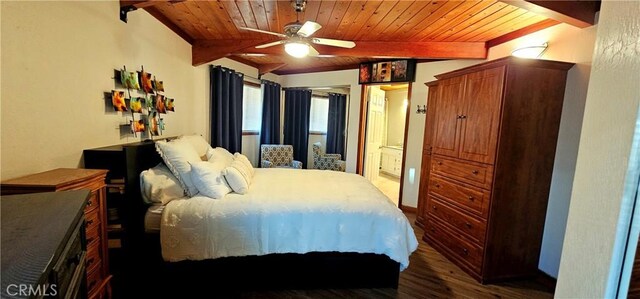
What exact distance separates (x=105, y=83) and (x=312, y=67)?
357 cm

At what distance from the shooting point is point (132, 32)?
2.27 m

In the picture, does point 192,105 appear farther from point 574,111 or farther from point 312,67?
point 574,111

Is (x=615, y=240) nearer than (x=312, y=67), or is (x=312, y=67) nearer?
(x=615, y=240)

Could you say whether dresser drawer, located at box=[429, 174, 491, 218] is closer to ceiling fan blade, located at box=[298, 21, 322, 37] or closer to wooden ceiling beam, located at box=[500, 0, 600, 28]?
wooden ceiling beam, located at box=[500, 0, 600, 28]

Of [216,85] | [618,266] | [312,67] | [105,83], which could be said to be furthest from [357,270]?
[312,67]

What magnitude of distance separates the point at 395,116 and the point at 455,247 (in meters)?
4.95

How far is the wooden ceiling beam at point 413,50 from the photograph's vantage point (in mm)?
3133

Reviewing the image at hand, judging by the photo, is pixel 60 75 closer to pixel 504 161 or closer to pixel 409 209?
pixel 504 161

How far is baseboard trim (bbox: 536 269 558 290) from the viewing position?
2.27 metres

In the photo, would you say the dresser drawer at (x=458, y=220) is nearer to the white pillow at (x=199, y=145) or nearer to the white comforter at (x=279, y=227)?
the white comforter at (x=279, y=227)

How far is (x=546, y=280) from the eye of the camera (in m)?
2.33

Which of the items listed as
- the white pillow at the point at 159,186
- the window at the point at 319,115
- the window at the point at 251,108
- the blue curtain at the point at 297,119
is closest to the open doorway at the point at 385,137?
the window at the point at 319,115

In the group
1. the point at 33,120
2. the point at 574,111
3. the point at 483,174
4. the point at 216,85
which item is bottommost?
the point at 483,174

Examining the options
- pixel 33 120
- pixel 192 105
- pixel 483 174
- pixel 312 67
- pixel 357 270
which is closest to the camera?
pixel 33 120
